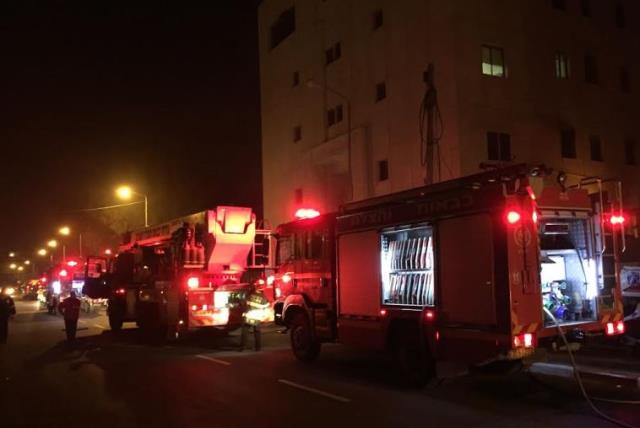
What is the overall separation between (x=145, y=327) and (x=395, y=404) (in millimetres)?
11305

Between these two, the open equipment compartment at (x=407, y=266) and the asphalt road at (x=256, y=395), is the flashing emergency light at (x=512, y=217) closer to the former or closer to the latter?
the open equipment compartment at (x=407, y=266)

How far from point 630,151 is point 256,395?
86.3ft

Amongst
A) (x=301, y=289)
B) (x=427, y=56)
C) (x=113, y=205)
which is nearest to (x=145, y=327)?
(x=301, y=289)

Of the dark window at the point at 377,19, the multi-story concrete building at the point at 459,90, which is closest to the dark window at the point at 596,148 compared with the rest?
the multi-story concrete building at the point at 459,90

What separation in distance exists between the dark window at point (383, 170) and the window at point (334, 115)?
4310mm

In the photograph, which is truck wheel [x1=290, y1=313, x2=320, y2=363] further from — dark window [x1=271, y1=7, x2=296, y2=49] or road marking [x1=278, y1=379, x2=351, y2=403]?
dark window [x1=271, y1=7, x2=296, y2=49]

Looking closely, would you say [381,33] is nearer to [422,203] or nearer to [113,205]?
[422,203]

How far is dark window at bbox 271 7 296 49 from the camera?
120 feet

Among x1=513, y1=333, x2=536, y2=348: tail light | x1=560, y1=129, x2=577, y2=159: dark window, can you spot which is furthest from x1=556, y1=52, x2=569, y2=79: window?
x1=513, y1=333, x2=536, y2=348: tail light

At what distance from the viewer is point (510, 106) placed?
24391mm

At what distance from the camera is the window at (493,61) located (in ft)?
78.5

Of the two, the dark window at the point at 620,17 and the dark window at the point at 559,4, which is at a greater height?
the dark window at the point at 620,17

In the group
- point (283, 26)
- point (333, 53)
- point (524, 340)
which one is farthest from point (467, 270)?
point (283, 26)

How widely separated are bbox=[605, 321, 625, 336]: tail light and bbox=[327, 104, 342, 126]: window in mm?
22507
